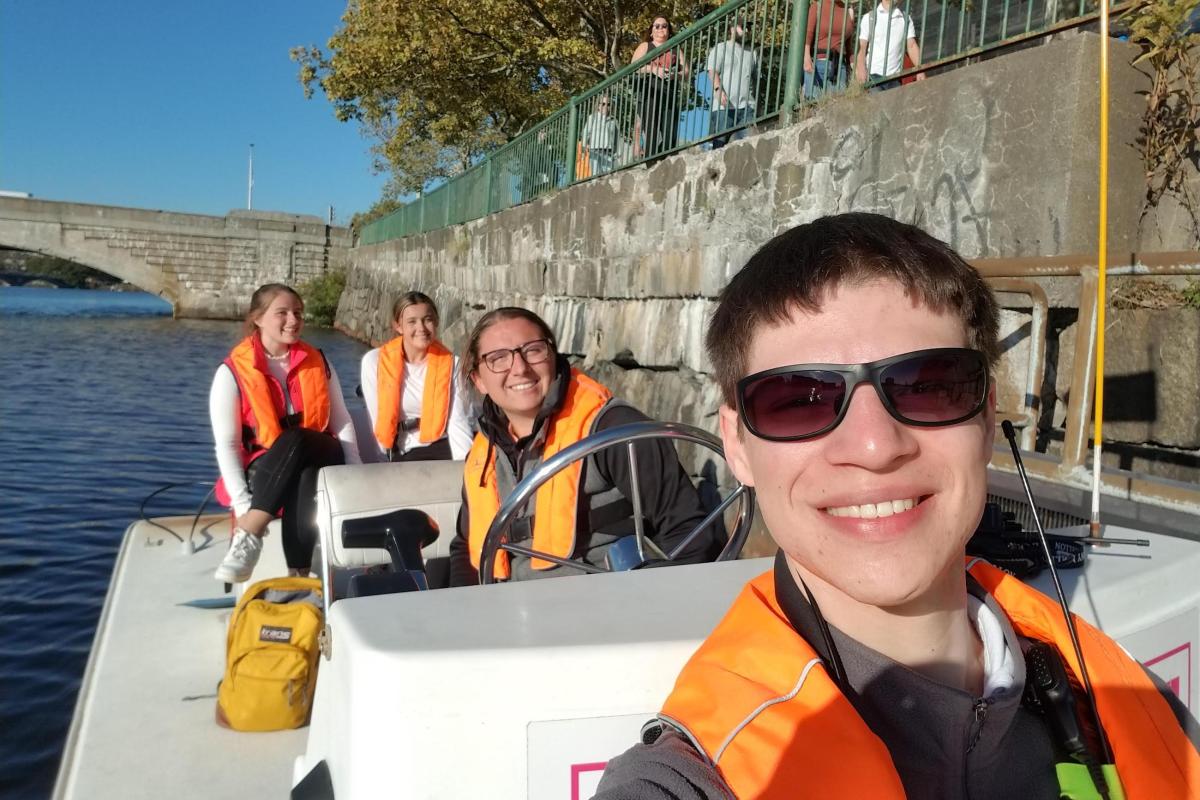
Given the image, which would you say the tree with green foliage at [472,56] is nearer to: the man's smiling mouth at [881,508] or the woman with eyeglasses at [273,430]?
the woman with eyeglasses at [273,430]

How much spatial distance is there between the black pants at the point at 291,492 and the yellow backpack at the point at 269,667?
3.28 ft

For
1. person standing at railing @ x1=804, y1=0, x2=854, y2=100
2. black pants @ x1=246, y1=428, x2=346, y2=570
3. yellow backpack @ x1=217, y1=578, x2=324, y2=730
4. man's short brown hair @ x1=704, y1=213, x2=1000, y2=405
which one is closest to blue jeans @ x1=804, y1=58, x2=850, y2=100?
person standing at railing @ x1=804, y1=0, x2=854, y2=100

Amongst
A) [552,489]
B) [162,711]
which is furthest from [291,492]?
[552,489]

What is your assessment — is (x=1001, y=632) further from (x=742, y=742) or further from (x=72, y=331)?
(x=72, y=331)

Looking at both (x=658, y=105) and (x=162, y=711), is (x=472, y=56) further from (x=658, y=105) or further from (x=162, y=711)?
(x=162, y=711)

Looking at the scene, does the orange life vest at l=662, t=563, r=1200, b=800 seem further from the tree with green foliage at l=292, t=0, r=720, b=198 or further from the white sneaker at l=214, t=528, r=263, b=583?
the tree with green foliage at l=292, t=0, r=720, b=198

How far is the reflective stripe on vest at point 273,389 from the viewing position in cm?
399

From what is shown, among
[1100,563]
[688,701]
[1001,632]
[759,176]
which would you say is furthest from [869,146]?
[688,701]

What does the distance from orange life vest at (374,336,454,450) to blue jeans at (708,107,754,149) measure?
2.37 m

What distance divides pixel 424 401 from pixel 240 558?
50.2 inches

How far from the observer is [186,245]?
101 ft

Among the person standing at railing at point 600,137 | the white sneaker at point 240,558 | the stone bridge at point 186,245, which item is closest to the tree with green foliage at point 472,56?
the person standing at railing at point 600,137

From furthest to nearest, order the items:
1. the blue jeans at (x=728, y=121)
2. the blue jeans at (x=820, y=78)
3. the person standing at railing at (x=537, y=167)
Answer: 1. the person standing at railing at (x=537, y=167)
2. the blue jeans at (x=728, y=121)
3. the blue jeans at (x=820, y=78)

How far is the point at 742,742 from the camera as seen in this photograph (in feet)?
3.02
